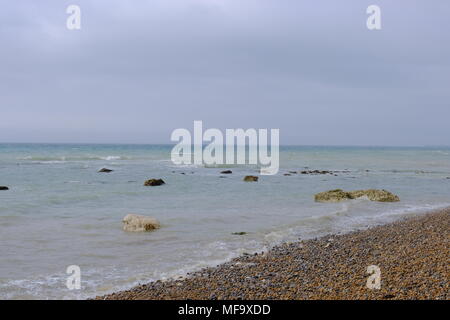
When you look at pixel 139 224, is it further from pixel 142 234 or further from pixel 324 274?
pixel 324 274

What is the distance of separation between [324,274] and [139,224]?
7660 millimetres

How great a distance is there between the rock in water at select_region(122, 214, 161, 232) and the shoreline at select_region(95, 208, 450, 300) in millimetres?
4831

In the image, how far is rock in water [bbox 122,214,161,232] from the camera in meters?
14.5

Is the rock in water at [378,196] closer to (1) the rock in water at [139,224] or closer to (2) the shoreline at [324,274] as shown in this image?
(2) the shoreline at [324,274]

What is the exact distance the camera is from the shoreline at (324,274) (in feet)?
24.7

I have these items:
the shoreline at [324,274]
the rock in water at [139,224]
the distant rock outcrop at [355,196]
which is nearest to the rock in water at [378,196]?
the distant rock outcrop at [355,196]

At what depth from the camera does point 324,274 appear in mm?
8836

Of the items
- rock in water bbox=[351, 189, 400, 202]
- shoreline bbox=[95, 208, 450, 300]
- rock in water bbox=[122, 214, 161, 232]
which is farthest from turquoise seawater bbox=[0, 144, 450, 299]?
shoreline bbox=[95, 208, 450, 300]

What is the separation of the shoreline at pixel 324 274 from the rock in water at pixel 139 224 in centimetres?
483

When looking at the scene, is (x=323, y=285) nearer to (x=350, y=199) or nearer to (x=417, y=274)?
(x=417, y=274)

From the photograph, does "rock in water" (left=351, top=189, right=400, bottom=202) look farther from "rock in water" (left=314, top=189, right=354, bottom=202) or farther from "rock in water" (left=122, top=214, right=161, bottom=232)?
"rock in water" (left=122, top=214, right=161, bottom=232)

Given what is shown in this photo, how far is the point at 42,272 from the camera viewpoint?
385 inches
